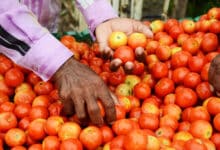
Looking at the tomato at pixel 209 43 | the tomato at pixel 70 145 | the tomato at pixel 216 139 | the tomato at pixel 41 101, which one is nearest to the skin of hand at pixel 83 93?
the tomato at pixel 70 145

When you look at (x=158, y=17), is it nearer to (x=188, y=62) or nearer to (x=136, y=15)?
(x=136, y=15)

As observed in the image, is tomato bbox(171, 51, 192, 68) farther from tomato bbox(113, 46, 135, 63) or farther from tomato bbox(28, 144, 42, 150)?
tomato bbox(28, 144, 42, 150)

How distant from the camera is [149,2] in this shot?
15.7ft

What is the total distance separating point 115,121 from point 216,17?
1159 mm

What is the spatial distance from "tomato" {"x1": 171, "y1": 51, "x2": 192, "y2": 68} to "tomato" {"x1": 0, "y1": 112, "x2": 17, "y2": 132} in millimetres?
911

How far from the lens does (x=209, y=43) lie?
2311mm

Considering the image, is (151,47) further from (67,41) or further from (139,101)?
(67,41)

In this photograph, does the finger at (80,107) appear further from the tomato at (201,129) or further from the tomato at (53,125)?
the tomato at (201,129)

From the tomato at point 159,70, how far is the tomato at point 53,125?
634 mm

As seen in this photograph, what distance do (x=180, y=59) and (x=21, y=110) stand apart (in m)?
0.89

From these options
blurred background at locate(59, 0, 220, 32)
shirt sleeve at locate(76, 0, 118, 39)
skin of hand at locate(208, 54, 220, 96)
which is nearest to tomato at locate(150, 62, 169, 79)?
skin of hand at locate(208, 54, 220, 96)

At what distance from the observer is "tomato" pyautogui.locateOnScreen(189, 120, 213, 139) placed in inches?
71.6

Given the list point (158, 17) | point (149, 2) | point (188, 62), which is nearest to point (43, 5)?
point (188, 62)

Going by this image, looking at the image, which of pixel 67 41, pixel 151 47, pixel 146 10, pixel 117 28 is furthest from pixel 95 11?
pixel 146 10
